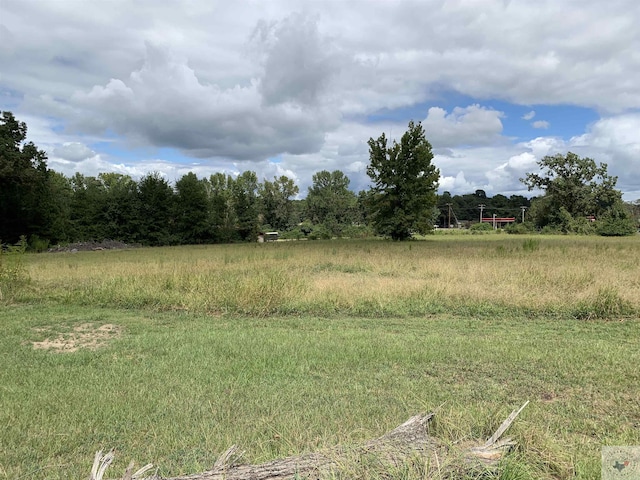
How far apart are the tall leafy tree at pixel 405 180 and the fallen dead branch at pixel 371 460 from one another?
3626 cm

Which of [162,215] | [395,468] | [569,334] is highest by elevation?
[162,215]

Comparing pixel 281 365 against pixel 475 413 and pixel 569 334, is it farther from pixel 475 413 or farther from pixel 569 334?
pixel 569 334

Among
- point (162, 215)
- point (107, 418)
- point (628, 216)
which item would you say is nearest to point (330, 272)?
point (107, 418)

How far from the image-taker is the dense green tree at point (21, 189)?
102 feet

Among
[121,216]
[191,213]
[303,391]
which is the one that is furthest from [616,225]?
[303,391]

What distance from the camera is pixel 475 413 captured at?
12.0 ft

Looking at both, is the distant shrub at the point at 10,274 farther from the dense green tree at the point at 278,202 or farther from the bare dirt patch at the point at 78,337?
the dense green tree at the point at 278,202

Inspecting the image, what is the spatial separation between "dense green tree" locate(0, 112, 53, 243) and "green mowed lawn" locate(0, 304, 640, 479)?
2967 cm

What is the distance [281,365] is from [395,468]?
3.33 meters

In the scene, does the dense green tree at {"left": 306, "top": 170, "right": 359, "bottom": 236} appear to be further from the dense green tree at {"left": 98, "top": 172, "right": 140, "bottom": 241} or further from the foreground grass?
the foreground grass

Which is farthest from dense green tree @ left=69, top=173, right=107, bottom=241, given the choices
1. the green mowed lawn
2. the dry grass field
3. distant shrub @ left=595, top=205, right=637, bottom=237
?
distant shrub @ left=595, top=205, right=637, bottom=237

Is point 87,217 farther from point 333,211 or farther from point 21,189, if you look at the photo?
point 333,211

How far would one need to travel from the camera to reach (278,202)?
275ft

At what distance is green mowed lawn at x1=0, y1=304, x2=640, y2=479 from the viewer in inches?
126
